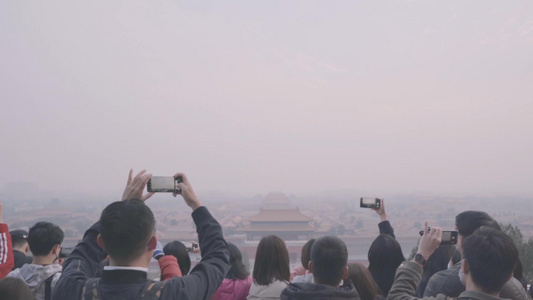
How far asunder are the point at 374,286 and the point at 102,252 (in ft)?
4.47

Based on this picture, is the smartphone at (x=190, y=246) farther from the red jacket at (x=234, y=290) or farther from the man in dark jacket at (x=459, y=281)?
the man in dark jacket at (x=459, y=281)

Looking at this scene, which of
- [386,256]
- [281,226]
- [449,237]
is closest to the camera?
[449,237]

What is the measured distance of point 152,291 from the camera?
4.76ft

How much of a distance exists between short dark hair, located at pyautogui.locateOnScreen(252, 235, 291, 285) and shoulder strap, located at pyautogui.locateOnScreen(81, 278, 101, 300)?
123 cm

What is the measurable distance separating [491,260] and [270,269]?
4.32ft

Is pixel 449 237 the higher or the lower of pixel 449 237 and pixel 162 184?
the lower

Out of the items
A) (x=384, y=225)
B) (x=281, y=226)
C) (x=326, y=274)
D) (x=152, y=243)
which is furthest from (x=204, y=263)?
(x=281, y=226)

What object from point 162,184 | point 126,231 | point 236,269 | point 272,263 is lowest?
point 236,269

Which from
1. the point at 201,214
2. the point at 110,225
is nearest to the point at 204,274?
the point at 201,214

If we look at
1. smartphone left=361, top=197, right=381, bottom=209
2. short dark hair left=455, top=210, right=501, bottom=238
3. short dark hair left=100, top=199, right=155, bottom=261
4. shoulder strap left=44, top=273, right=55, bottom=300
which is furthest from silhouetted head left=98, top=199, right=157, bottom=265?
smartphone left=361, top=197, right=381, bottom=209

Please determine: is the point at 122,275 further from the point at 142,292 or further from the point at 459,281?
the point at 459,281

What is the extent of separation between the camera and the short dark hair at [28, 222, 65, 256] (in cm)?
254

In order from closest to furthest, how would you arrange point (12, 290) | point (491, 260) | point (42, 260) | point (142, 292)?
point (142, 292) < point (491, 260) < point (12, 290) < point (42, 260)

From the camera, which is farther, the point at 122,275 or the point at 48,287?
the point at 48,287
